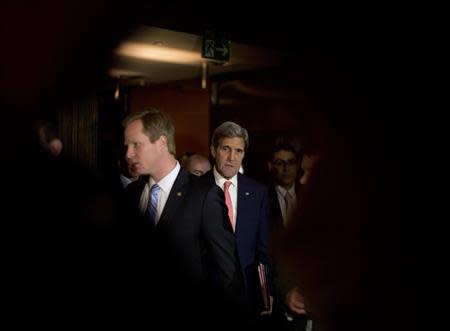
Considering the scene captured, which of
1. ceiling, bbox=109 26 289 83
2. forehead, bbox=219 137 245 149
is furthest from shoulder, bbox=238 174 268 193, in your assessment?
ceiling, bbox=109 26 289 83

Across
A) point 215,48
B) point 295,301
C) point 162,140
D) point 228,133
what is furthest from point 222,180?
point 215,48

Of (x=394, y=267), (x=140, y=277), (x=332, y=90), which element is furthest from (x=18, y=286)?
(x=332, y=90)

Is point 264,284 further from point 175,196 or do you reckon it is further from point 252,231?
point 175,196

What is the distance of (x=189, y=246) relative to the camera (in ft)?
5.38

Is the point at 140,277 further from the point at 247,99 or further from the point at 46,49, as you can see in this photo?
the point at 247,99

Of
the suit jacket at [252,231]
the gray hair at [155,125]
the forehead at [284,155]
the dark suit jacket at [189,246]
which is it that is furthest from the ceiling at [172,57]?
the dark suit jacket at [189,246]

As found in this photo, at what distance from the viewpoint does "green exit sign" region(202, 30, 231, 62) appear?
10.7 feet

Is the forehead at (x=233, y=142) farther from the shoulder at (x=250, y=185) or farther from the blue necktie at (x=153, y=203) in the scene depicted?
the blue necktie at (x=153, y=203)

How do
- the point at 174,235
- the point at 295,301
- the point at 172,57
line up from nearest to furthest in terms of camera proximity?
the point at 295,301, the point at 174,235, the point at 172,57

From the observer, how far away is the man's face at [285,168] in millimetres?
2748

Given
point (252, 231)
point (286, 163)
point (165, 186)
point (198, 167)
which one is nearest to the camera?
point (165, 186)

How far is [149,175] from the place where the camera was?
1.81m

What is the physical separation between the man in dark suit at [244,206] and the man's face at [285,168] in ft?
1.35

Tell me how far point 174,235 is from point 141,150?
1.22ft
